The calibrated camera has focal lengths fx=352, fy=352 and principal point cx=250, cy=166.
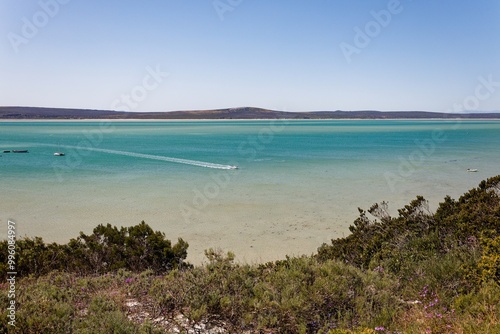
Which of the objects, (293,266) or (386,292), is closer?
(386,292)

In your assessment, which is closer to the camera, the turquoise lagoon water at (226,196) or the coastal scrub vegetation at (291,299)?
the coastal scrub vegetation at (291,299)

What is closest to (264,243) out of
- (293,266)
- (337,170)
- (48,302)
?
(293,266)

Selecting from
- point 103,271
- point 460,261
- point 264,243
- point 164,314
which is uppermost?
point 460,261

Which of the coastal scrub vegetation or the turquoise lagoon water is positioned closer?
the coastal scrub vegetation

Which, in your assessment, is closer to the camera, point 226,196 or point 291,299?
point 291,299

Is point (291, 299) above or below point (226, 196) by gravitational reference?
above

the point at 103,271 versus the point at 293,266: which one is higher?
the point at 293,266

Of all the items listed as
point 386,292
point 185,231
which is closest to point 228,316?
point 386,292

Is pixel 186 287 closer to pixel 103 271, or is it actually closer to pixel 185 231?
pixel 103 271

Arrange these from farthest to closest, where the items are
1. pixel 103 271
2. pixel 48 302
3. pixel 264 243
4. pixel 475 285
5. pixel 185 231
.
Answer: pixel 185 231 < pixel 264 243 < pixel 103 271 < pixel 475 285 < pixel 48 302

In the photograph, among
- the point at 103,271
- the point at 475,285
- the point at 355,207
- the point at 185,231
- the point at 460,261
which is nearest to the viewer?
the point at 475,285
